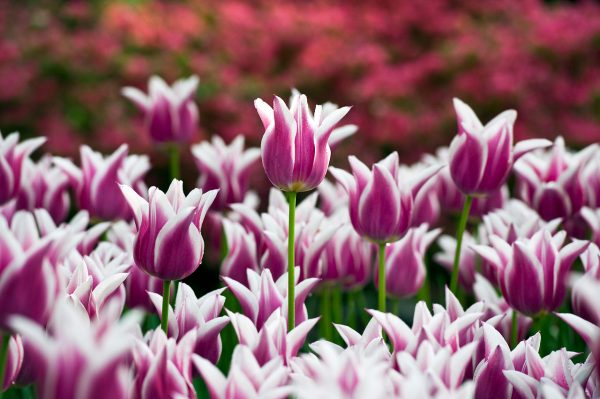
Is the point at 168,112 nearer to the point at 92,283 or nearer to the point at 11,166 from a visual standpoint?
the point at 11,166

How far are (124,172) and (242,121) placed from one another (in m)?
2.93

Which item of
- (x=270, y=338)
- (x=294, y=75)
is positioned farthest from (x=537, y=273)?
(x=294, y=75)

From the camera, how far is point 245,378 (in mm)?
1093

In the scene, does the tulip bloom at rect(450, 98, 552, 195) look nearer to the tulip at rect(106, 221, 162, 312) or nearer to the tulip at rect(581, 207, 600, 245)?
the tulip at rect(581, 207, 600, 245)

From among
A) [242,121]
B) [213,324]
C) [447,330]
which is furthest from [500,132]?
[242,121]

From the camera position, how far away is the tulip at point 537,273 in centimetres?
161

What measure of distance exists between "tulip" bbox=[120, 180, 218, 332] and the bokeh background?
11.7 feet

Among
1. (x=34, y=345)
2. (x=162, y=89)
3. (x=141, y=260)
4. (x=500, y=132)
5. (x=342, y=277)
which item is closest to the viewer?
(x=34, y=345)

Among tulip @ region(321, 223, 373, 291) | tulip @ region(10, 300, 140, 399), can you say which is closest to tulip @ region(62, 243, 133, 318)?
tulip @ region(10, 300, 140, 399)

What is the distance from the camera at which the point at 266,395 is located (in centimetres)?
108

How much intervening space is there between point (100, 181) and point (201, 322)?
801 mm

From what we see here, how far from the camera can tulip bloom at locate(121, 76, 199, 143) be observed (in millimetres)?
2574

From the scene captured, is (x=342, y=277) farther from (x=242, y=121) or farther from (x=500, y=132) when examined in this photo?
(x=242, y=121)

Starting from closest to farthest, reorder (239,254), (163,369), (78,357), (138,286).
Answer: (78,357) → (163,369) → (138,286) → (239,254)
